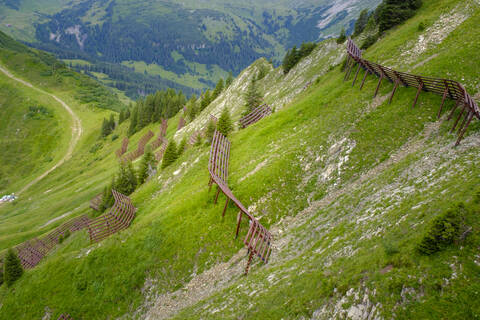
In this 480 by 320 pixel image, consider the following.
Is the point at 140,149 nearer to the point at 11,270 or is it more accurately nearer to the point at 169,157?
the point at 169,157

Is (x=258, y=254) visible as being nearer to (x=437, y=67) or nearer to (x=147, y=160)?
(x=437, y=67)

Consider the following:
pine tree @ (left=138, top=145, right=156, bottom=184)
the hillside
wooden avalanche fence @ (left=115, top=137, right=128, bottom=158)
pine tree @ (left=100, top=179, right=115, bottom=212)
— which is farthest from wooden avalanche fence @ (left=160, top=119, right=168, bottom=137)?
the hillside

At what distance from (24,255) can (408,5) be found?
308 feet

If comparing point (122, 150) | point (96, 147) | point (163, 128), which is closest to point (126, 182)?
point (163, 128)

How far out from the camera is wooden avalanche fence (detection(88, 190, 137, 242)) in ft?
133

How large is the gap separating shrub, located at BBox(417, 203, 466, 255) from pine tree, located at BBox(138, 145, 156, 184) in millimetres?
57122

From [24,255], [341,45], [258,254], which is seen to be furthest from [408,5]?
[24,255]

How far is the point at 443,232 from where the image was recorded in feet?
35.8

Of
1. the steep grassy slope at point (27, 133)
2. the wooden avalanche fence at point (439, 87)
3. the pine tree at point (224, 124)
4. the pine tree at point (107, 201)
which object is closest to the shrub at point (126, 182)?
the pine tree at point (107, 201)

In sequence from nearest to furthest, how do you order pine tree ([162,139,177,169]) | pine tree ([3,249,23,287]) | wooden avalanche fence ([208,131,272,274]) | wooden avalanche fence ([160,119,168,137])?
wooden avalanche fence ([208,131,272,274]) → pine tree ([3,249,23,287]) → pine tree ([162,139,177,169]) → wooden avalanche fence ([160,119,168,137])

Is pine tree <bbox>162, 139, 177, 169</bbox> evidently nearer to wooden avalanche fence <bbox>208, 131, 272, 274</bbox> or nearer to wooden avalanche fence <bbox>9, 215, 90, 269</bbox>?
wooden avalanche fence <bbox>208, 131, 272, 274</bbox>

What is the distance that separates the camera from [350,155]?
91.9 feet

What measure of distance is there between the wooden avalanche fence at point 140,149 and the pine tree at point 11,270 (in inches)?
2199

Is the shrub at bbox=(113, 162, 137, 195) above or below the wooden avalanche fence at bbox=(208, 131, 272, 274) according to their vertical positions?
above
